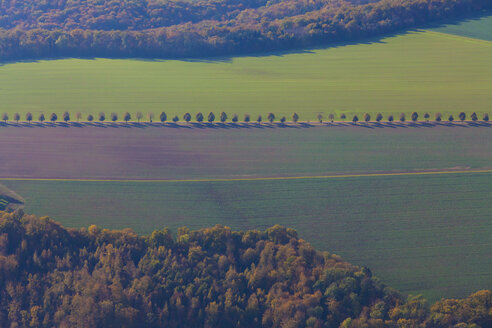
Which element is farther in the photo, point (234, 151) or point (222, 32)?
point (222, 32)

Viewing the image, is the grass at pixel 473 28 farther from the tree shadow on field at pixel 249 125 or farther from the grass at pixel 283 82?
the tree shadow on field at pixel 249 125

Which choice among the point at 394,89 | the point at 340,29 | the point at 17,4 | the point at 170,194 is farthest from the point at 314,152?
the point at 17,4

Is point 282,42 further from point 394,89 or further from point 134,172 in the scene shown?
point 134,172

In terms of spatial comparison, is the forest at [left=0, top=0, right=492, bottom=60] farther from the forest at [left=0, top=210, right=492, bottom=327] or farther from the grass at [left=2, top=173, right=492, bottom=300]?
the forest at [left=0, top=210, right=492, bottom=327]

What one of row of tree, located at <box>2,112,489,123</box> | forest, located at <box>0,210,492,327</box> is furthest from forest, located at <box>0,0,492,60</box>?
forest, located at <box>0,210,492,327</box>

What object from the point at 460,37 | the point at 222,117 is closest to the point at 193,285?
the point at 222,117

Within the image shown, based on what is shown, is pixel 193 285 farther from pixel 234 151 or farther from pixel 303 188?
pixel 234 151
